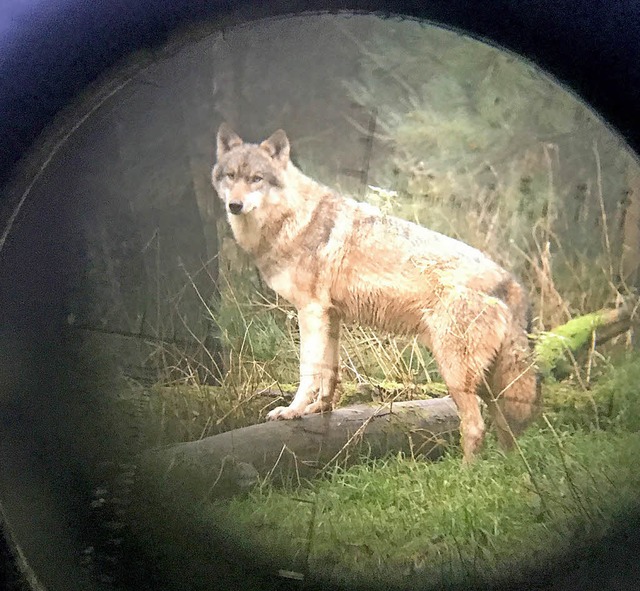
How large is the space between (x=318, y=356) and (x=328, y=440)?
127 mm

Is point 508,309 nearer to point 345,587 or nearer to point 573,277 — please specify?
point 573,277

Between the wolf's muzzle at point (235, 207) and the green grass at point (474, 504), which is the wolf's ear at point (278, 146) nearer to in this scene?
the wolf's muzzle at point (235, 207)

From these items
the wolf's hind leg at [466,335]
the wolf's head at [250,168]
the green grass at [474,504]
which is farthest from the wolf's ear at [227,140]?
the green grass at [474,504]

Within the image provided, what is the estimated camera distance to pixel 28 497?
1187mm

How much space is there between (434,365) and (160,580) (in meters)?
0.57

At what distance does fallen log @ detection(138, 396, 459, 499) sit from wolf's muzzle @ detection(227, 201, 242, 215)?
312mm

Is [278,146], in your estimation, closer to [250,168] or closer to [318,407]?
[250,168]

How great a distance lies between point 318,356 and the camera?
1.09 meters

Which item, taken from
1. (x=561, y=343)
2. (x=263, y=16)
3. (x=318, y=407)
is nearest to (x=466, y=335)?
(x=561, y=343)

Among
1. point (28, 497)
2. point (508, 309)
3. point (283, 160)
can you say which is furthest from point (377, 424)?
point (28, 497)

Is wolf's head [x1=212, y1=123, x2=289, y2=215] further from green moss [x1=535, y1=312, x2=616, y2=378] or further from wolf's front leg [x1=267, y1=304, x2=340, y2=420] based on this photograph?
green moss [x1=535, y1=312, x2=616, y2=378]

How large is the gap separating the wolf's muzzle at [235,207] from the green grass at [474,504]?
1.32 feet

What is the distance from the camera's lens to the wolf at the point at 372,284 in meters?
1.06

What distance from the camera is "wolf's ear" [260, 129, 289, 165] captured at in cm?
109
